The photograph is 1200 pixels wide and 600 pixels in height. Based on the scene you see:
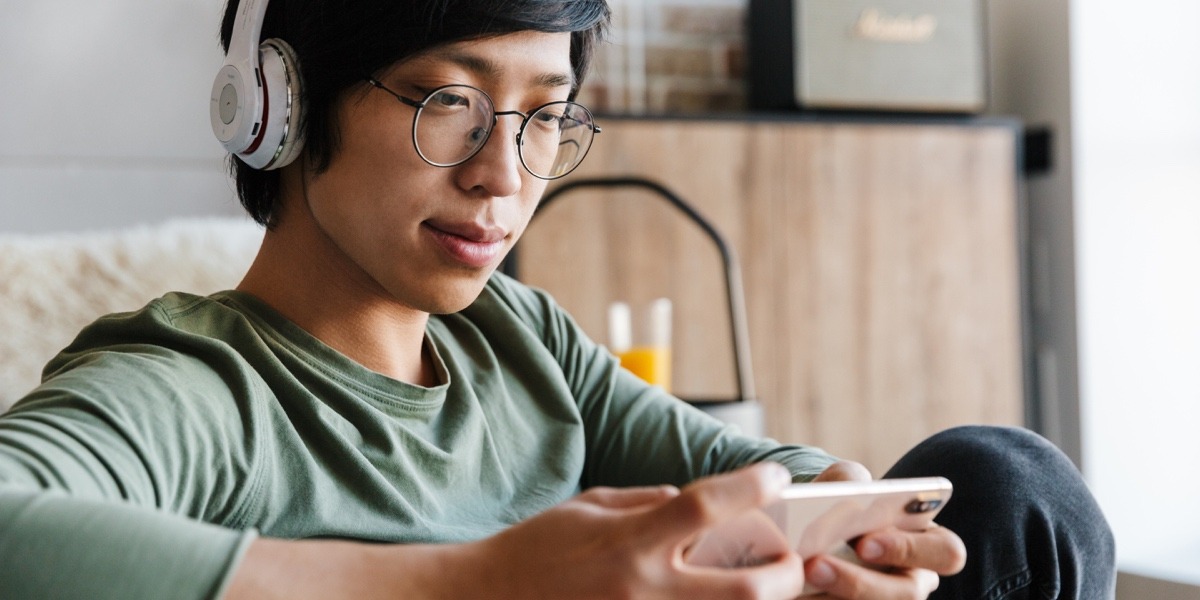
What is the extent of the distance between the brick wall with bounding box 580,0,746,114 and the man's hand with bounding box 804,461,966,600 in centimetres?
215

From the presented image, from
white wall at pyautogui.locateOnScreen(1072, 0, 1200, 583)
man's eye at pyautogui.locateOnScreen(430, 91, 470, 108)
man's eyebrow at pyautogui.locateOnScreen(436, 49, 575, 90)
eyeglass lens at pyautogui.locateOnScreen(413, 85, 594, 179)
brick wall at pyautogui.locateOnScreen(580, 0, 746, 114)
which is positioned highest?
brick wall at pyautogui.locateOnScreen(580, 0, 746, 114)

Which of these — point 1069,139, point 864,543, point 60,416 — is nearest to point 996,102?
point 1069,139

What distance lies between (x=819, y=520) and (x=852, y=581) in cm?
6

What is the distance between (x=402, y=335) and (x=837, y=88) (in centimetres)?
182

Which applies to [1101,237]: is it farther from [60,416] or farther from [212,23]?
[60,416]

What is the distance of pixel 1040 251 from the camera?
2.92 metres

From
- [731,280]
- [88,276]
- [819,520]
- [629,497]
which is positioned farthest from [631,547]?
[731,280]

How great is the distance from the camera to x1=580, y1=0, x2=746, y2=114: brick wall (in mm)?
2803

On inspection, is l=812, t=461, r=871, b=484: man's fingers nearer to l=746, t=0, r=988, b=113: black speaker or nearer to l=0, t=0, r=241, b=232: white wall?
l=0, t=0, r=241, b=232: white wall

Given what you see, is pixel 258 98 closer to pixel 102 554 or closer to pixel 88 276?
pixel 102 554

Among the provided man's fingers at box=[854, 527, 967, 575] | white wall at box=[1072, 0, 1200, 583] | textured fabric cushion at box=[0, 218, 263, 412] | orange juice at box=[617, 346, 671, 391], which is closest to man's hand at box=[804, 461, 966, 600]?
man's fingers at box=[854, 527, 967, 575]

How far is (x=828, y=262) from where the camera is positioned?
2.53m

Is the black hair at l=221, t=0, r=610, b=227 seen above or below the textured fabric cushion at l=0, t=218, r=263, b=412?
above

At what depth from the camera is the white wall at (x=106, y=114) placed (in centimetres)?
215
